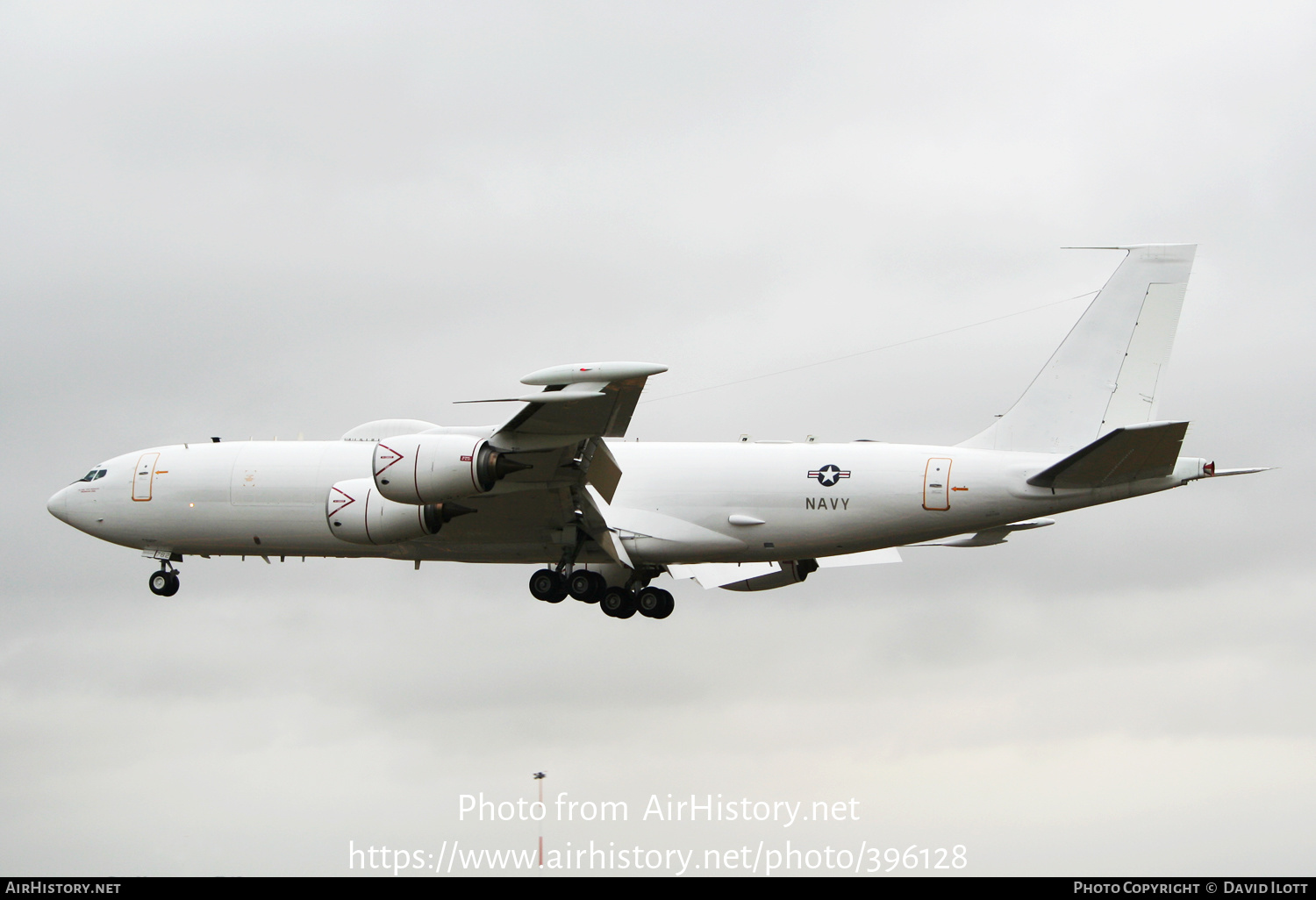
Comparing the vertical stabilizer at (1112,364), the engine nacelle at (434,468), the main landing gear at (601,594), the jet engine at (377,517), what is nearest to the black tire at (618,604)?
the main landing gear at (601,594)

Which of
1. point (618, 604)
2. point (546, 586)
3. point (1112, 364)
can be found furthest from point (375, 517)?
point (1112, 364)

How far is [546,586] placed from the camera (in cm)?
3866

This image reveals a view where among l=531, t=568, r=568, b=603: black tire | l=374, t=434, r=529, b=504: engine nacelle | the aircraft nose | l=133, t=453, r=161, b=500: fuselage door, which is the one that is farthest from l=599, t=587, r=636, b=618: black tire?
the aircraft nose

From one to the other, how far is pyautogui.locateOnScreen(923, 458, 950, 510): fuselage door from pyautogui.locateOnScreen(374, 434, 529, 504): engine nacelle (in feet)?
35.2

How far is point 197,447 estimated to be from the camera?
41.1 meters

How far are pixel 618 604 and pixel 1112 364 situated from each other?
14959mm

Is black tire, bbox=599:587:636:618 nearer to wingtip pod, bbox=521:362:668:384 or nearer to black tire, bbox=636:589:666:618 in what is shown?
black tire, bbox=636:589:666:618

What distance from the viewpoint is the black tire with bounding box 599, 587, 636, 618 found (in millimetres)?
39375

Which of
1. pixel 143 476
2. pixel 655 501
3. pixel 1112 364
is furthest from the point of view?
pixel 143 476

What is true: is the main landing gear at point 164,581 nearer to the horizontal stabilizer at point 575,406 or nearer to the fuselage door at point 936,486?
the horizontal stabilizer at point 575,406

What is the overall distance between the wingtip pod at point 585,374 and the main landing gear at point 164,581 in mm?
17991

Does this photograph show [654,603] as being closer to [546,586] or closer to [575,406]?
[546,586]

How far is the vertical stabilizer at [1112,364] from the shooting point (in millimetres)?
36156

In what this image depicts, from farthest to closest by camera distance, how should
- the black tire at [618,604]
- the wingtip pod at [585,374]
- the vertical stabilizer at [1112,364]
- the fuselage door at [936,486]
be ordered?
1. the black tire at [618,604]
2. the vertical stabilizer at [1112,364]
3. the fuselage door at [936,486]
4. the wingtip pod at [585,374]
